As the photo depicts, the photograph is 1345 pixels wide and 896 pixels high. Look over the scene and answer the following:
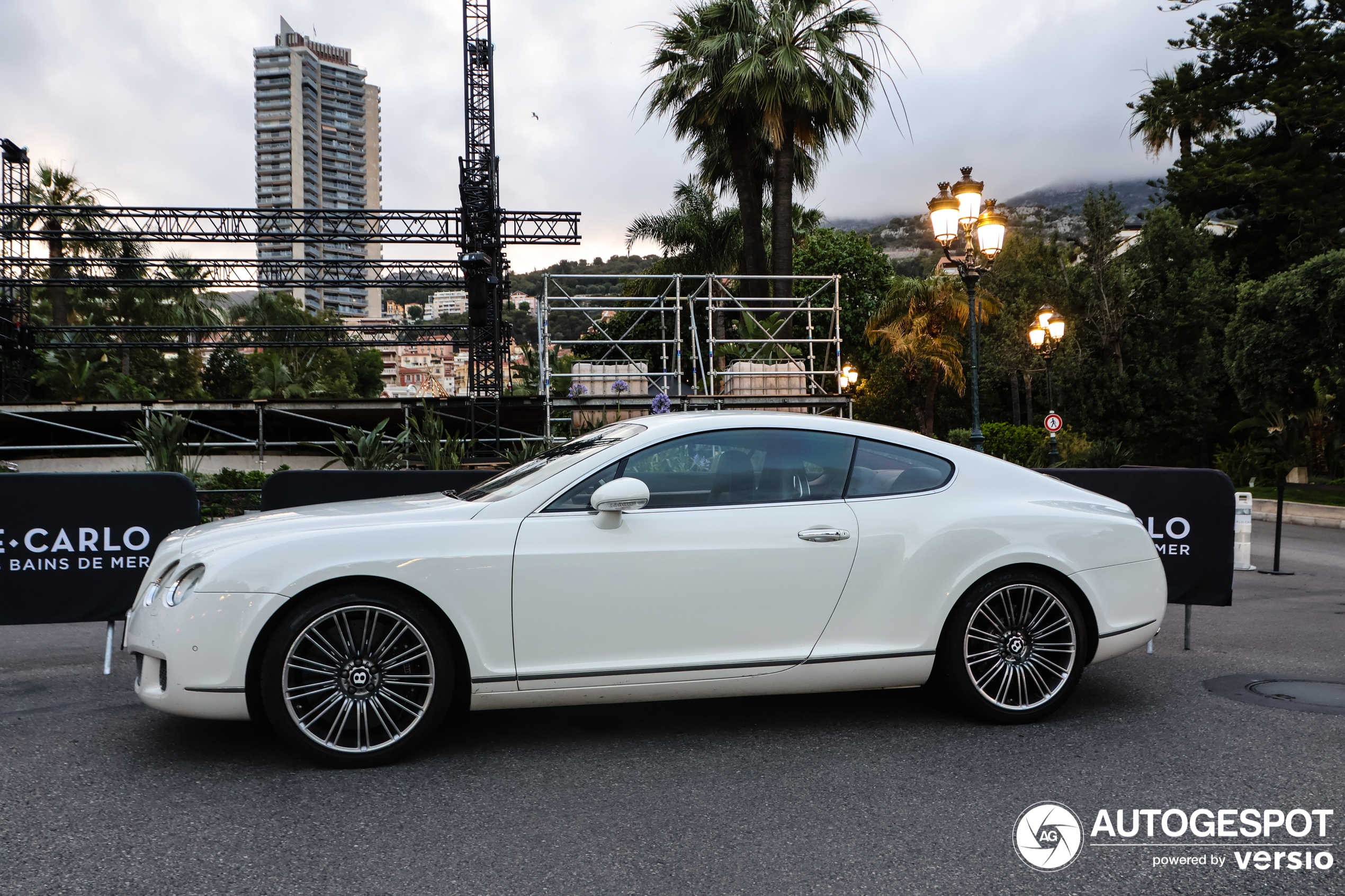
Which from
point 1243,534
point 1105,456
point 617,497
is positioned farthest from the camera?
point 1105,456

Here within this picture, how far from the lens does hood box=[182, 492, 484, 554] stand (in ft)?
12.9

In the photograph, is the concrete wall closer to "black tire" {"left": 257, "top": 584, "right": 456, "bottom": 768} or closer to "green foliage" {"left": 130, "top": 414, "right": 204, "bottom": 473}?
"green foliage" {"left": 130, "top": 414, "right": 204, "bottom": 473}

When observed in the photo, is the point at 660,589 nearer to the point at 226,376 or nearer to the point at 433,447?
the point at 433,447

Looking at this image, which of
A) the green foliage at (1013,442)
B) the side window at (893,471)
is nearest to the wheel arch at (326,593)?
the side window at (893,471)

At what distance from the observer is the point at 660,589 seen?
13.1ft

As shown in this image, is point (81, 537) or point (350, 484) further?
point (350, 484)

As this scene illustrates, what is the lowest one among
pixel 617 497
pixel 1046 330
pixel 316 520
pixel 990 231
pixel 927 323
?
pixel 316 520

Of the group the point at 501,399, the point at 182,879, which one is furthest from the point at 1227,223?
the point at 182,879

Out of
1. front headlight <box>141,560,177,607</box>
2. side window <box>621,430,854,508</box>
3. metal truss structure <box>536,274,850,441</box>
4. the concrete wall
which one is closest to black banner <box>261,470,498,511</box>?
front headlight <box>141,560,177,607</box>

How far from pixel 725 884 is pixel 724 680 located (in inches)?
51.1

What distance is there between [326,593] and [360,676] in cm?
36

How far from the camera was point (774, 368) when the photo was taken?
17.1 meters

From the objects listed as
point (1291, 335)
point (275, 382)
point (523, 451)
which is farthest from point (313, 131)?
point (523, 451)

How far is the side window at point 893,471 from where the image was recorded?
14.5 ft
